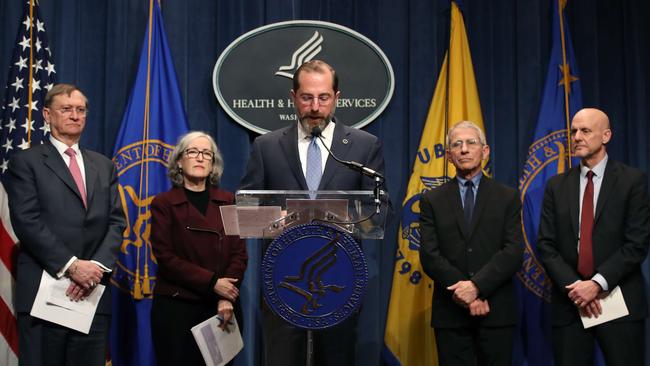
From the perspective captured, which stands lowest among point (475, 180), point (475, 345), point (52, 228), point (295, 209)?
point (475, 345)

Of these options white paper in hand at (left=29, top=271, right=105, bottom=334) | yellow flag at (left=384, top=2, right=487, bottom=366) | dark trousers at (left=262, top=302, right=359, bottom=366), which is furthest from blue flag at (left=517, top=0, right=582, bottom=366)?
white paper in hand at (left=29, top=271, right=105, bottom=334)

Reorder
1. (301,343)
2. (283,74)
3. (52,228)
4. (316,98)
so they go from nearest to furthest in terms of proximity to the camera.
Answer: (301,343) → (316,98) → (52,228) → (283,74)

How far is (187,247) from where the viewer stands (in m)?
3.78

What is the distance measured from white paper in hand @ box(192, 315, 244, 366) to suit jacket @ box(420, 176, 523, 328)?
3.26ft

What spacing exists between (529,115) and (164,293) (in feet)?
8.13

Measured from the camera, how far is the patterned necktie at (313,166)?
105 inches

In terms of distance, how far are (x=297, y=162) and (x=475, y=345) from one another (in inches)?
58.5

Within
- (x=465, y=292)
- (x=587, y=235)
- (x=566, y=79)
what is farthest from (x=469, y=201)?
(x=566, y=79)

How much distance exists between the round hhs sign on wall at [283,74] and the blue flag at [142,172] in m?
0.35

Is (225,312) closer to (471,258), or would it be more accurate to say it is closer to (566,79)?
(471,258)

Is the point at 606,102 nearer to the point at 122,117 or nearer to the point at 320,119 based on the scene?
the point at 320,119

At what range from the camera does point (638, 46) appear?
4664mm

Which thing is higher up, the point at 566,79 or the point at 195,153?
the point at 566,79

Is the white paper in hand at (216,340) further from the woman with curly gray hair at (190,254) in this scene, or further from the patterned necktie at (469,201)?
the patterned necktie at (469,201)
